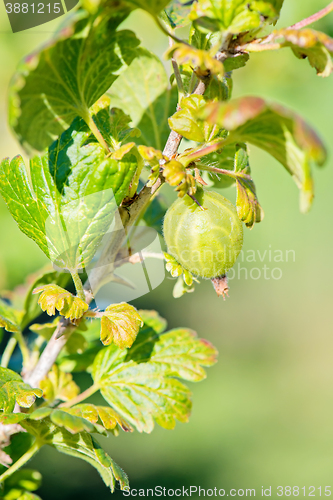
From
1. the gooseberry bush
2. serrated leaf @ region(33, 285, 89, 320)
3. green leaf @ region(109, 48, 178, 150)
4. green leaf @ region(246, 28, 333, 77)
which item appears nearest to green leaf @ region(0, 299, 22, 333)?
the gooseberry bush

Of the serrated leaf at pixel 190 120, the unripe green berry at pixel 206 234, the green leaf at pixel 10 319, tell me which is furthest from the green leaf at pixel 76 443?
the serrated leaf at pixel 190 120

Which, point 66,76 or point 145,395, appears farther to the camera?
point 145,395

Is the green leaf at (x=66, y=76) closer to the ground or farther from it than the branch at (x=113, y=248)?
farther from it

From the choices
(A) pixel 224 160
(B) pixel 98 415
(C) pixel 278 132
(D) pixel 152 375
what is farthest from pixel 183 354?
(C) pixel 278 132

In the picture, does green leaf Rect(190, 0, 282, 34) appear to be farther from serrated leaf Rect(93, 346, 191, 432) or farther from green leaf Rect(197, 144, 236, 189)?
serrated leaf Rect(93, 346, 191, 432)

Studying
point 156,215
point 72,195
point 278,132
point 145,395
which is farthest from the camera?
point 156,215

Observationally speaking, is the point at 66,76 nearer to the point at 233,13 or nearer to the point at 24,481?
the point at 233,13

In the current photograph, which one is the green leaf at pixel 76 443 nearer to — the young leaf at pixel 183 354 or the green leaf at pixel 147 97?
the young leaf at pixel 183 354
